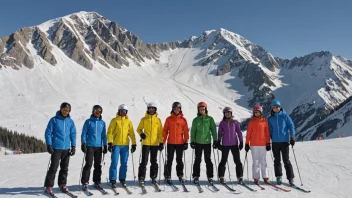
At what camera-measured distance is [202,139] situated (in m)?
11.1

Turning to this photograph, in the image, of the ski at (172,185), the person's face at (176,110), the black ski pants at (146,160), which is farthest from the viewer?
the person's face at (176,110)

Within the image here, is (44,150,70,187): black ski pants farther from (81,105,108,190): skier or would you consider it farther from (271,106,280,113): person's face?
(271,106,280,113): person's face

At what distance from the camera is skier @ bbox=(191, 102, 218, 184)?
11.0 m

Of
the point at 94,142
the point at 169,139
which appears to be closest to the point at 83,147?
the point at 94,142

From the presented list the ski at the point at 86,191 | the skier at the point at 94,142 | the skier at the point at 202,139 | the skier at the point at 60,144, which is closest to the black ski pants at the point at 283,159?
the skier at the point at 202,139

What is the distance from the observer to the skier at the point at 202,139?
11023mm

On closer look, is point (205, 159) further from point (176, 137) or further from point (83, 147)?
point (83, 147)

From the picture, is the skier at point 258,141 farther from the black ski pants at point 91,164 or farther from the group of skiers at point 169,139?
the black ski pants at point 91,164

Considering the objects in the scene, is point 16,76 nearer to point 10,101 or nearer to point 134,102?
point 10,101

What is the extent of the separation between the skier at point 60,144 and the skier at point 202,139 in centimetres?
400

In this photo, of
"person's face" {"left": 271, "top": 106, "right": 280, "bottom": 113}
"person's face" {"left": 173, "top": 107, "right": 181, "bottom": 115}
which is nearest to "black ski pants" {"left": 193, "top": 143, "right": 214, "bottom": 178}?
"person's face" {"left": 173, "top": 107, "right": 181, "bottom": 115}

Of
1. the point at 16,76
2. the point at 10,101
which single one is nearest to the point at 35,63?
the point at 16,76

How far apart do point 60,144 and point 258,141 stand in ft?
21.5

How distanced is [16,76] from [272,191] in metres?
186
